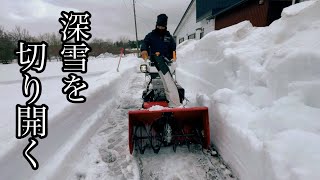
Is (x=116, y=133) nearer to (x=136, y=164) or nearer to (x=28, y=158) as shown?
(x=136, y=164)

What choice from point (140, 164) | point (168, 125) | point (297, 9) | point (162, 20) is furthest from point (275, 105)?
point (162, 20)

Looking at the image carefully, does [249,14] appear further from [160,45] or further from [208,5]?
[208,5]

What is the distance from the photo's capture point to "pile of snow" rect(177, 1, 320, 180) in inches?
91.4

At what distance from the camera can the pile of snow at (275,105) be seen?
2.32 m

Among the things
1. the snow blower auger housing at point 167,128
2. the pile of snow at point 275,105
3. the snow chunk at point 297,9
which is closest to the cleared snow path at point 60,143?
the snow blower auger housing at point 167,128

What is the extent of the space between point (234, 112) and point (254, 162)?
1.00 metres

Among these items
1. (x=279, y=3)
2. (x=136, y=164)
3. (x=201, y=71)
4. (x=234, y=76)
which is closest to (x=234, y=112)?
(x=136, y=164)

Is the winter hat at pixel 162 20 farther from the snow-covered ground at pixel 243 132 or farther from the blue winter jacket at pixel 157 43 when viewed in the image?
the snow-covered ground at pixel 243 132

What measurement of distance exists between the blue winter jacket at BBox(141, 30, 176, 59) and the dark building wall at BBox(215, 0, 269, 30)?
5.30 meters

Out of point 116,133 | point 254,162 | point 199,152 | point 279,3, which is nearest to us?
point 254,162

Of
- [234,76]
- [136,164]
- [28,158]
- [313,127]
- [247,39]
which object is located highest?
[247,39]

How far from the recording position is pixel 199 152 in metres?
3.84

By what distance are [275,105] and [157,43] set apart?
9.41ft

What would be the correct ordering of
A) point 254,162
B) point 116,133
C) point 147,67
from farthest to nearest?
point 147,67 < point 116,133 < point 254,162
